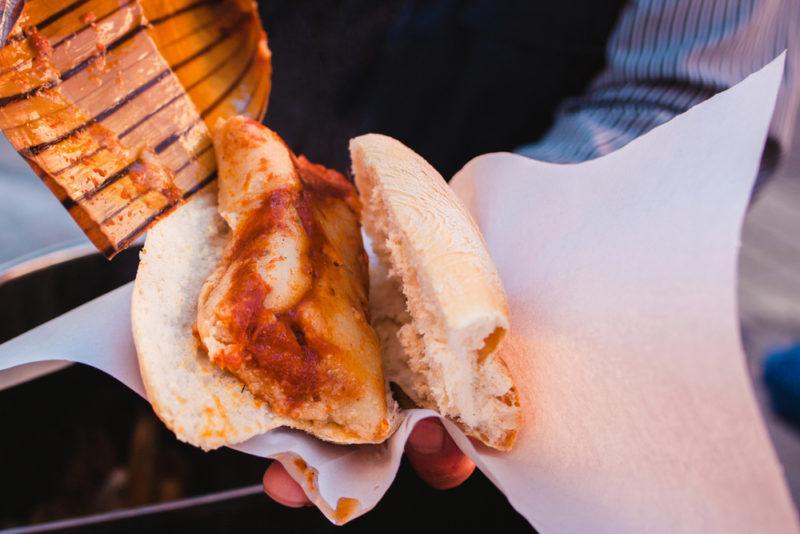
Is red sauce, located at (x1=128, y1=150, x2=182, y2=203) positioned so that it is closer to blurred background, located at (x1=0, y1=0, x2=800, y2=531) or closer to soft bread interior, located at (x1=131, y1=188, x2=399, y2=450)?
soft bread interior, located at (x1=131, y1=188, x2=399, y2=450)

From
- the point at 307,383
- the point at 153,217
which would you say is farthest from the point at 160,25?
the point at 307,383

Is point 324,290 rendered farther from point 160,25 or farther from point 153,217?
point 160,25

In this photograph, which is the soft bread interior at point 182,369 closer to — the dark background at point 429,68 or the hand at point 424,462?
the hand at point 424,462

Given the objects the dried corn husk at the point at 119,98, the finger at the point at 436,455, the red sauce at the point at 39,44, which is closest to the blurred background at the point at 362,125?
the finger at the point at 436,455

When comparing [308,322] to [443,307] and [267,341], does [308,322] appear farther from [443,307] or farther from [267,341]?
[443,307]

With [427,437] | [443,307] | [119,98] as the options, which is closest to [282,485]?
[427,437]

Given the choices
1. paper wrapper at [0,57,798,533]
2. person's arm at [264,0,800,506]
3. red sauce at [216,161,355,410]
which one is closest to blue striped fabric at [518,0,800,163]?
person's arm at [264,0,800,506]
